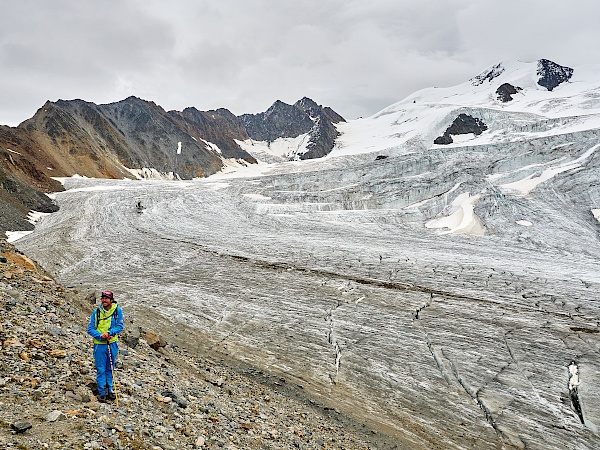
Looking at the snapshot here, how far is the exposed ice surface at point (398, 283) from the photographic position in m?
9.03

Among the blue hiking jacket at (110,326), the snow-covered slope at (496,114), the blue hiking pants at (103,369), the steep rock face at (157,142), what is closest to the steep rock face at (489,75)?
the snow-covered slope at (496,114)

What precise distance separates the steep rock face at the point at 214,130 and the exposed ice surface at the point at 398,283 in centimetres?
7009

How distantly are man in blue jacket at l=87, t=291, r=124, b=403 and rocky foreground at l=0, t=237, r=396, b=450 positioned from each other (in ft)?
0.63

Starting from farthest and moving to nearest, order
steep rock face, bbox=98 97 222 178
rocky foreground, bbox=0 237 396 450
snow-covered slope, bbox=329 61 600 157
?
steep rock face, bbox=98 97 222 178 < snow-covered slope, bbox=329 61 600 157 < rocky foreground, bbox=0 237 396 450

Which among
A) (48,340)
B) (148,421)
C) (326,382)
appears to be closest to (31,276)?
(48,340)

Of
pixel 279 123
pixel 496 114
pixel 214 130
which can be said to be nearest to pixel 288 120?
pixel 279 123

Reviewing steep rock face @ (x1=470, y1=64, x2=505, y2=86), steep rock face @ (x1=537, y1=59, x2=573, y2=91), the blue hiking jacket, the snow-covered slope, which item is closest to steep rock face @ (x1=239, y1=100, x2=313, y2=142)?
the snow-covered slope

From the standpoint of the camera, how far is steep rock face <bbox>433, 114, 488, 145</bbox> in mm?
72375

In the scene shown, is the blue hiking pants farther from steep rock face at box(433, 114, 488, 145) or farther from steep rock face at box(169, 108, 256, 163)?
steep rock face at box(169, 108, 256, 163)

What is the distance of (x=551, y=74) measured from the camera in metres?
130

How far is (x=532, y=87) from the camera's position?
12675 cm

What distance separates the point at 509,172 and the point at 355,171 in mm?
15617

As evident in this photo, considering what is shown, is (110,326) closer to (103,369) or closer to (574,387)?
(103,369)

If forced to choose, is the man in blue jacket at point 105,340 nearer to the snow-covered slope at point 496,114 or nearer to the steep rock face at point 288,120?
the snow-covered slope at point 496,114
